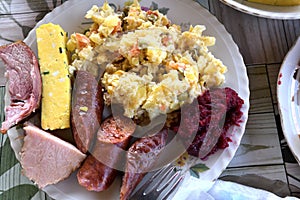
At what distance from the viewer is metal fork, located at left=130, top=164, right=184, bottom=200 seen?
3.84 feet

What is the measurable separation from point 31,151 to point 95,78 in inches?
10.3

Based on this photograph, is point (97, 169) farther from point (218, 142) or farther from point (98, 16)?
point (98, 16)

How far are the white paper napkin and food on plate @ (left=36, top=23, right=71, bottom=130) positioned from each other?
0.35m

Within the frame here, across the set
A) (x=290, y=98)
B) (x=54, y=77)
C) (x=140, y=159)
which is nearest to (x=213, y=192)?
(x=140, y=159)

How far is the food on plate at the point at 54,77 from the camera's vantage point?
1222mm

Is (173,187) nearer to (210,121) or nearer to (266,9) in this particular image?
(210,121)

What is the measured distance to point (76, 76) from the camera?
1267mm

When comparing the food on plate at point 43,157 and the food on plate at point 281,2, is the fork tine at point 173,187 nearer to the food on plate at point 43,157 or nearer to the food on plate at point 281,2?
the food on plate at point 43,157

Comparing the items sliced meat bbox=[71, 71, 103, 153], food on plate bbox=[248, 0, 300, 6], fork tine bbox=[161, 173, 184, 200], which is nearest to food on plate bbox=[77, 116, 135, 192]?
sliced meat bbox=[71, 71, 103, 153]

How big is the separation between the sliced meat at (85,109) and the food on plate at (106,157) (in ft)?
0.08

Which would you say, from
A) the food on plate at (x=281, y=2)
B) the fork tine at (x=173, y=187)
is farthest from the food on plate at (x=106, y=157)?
the food on plate at (x=281, y=2)

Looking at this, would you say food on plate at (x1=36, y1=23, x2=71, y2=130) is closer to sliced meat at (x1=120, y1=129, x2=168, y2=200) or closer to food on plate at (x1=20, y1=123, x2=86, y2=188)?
food on plate at (x1=20, y1=123, x2=86, y2=188)

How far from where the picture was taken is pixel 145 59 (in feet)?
4.15

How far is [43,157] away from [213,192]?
444 millimetres
